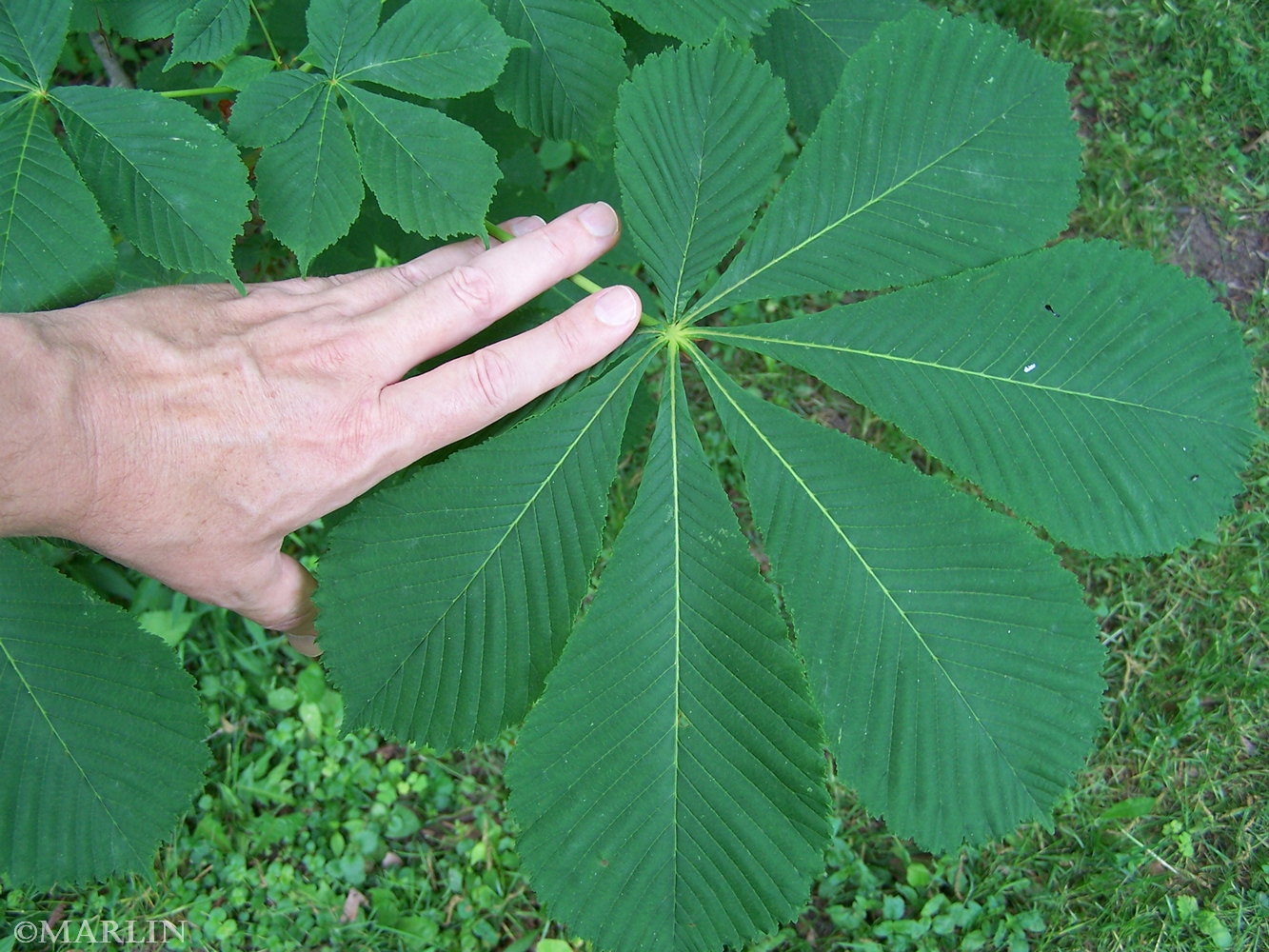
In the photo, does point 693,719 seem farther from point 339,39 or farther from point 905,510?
point 339,39

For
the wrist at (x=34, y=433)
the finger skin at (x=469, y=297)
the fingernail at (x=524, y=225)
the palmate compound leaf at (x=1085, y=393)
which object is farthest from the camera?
the fingernail at (x=524, y=225)

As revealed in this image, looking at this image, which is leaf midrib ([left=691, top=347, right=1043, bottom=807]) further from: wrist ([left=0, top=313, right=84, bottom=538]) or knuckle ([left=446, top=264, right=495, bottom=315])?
wrist ([left=0, top=313, right=84, bottom=538])

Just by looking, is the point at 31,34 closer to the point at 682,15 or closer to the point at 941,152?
the point at 682,15

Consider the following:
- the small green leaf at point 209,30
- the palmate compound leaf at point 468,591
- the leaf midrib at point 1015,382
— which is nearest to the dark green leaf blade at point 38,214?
the small green leaf at point 209,30

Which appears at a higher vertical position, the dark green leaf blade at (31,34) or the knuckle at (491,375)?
the dark green leaf blade at (31,34)

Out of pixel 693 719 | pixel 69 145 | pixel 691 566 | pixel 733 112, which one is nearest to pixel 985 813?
pixel 693 719

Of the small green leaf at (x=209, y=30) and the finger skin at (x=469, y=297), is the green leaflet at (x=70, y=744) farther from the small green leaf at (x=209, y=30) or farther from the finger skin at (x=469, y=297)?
the small green leaf at (x=209, y=30)

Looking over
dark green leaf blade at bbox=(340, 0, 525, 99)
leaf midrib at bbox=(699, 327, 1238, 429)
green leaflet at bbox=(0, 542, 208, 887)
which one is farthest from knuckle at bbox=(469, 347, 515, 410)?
green leaflet at bbox=(0, 542, 208, 887)
